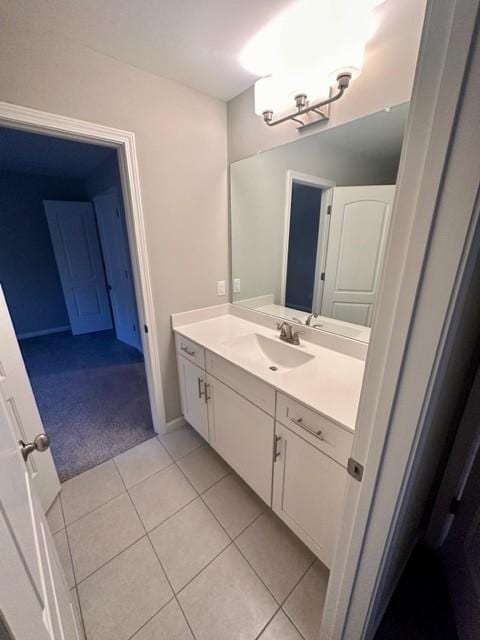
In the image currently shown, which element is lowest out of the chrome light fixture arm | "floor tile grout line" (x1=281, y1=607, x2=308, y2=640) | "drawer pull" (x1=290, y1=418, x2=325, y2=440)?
"floor tile grout line" (x1=281, y1=607, x2=308, y2=640)

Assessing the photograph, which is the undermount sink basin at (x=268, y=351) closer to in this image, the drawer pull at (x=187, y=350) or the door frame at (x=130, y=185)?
the drawer pull at (x=187, y=350)

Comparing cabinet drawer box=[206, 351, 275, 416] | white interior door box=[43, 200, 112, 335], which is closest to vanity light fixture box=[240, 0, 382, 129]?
cabinet drawer box=[206, 351, 275, 416]

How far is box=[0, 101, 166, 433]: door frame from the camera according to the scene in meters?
1.18

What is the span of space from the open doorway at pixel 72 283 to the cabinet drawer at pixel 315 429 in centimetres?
138

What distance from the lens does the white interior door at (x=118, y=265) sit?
328cm

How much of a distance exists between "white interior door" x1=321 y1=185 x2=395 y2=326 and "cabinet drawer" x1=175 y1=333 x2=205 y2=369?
80 centimetres

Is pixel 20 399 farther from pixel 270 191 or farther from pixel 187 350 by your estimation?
pixel 270 191

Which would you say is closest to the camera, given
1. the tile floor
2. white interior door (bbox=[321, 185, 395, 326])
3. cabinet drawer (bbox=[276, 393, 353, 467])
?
cabinet drawer (bbox=[276, 393, 353, 467])

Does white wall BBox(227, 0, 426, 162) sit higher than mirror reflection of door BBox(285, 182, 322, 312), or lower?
higher

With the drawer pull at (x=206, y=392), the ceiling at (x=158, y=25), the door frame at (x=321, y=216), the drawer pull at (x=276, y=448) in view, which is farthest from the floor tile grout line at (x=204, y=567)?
the ceiling at (x=158, y=25)

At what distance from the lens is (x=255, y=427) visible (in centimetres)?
132

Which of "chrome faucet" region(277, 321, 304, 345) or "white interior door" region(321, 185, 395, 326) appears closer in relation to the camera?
"white interior door" region(321, 185, 395, 326)

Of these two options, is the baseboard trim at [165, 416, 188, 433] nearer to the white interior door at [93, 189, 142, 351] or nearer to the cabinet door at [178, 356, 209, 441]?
the cabinet door at [178, 356, 209, 441]

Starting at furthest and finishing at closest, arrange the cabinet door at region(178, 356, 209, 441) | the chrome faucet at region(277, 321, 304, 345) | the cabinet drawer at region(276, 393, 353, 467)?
1. the cabinet door at region(178, 356, 209, 441)
2. the chrome faucet at region(277, 321, 304, 345)
3. the cabinet drawer at region(276, 393, 353, 467)
